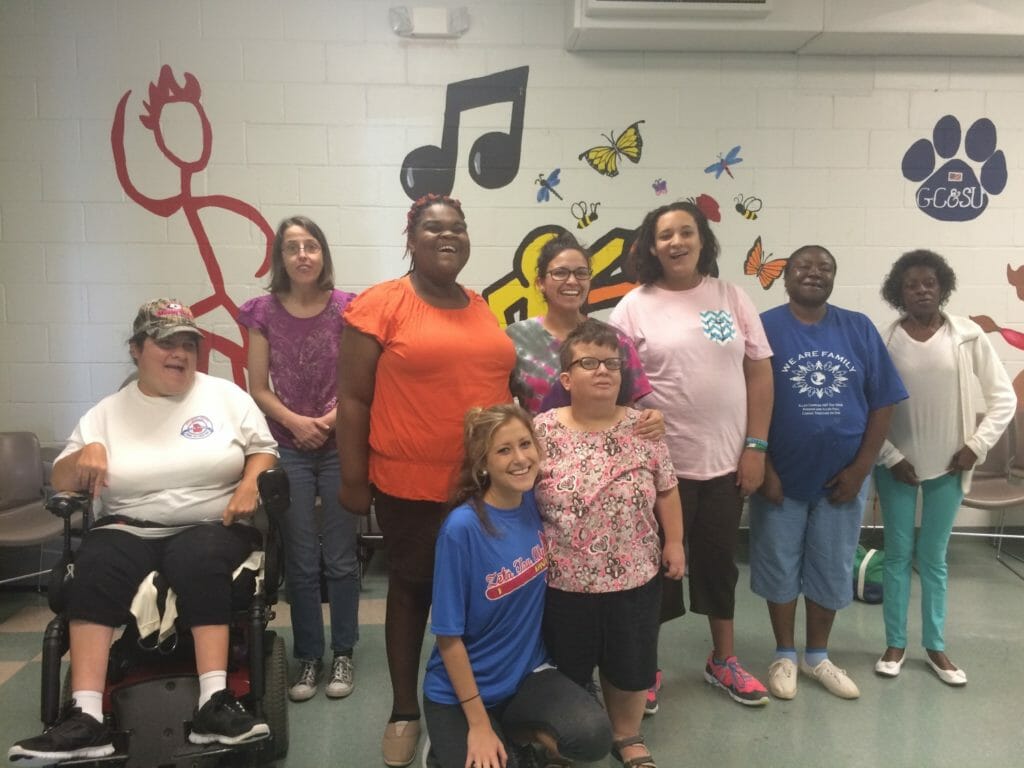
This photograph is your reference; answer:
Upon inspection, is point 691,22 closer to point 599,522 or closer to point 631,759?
point 599,522

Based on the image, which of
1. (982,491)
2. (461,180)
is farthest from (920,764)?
(461,180)

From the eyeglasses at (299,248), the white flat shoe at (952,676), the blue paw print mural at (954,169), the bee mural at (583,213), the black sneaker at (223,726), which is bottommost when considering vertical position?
the white flat shoe at (952,676)

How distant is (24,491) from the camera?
3066 mm

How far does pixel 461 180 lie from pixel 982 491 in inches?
116

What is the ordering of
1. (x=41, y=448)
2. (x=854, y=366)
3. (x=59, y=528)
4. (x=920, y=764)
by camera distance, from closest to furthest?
(x=920, y=764) < (x=854, y=366) < (x=59, y=528) < (x=41, y=448)

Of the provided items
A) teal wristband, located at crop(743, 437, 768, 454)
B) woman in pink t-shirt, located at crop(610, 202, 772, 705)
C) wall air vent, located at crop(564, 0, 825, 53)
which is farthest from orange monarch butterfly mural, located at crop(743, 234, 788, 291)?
teal wristband, located at crop(743, 437, 768, 454)

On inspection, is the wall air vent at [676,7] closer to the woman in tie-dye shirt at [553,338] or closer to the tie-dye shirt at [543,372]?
the woman in tie-dye shirt at [553,338]

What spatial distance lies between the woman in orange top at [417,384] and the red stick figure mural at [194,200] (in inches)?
71.8

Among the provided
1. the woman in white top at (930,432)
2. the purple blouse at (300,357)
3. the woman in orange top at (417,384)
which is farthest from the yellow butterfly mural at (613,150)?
the woman in orange top at (417,384)

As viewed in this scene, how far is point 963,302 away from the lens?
362cm

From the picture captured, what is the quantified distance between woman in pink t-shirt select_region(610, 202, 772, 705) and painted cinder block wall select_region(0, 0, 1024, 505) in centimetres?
148

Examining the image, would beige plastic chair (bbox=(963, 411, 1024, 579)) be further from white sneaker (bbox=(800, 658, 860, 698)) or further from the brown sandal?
the brown sandal

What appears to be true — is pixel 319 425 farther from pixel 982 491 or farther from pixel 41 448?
pixel 982 491

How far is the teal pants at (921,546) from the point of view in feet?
7.69
